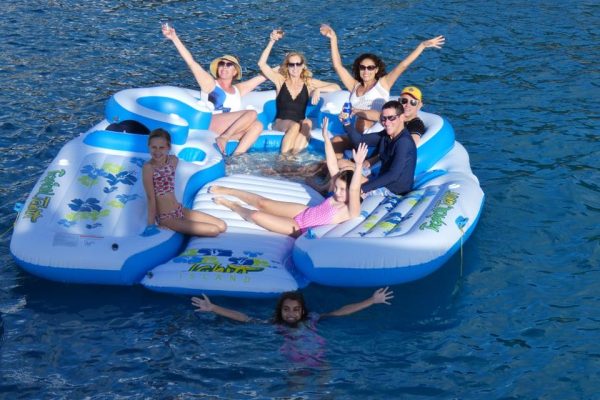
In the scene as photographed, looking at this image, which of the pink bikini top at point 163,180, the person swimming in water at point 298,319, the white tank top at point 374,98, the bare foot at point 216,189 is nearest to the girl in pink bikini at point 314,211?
the bare foot at point 216,189

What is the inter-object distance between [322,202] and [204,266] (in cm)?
139

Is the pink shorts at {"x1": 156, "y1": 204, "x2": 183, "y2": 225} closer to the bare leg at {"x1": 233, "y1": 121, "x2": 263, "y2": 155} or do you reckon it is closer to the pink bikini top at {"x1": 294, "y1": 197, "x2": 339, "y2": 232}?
the pink bikini top at {"x1": 294, "y1": 197, "x2": 339, "y2": 232}

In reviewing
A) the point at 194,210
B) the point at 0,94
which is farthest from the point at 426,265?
the point at 0,94

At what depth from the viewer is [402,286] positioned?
681 cm

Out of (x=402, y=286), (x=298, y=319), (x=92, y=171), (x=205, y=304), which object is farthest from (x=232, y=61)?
(x=298, y=319)

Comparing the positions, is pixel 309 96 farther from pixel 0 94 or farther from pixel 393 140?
pixel 0 94

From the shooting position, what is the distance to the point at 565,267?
7086mm

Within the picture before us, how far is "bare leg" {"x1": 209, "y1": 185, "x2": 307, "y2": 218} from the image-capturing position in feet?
24.4

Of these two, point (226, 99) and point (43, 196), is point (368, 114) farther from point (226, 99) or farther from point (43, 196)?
point (43, 196)

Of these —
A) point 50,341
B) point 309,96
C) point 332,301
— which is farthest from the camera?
point 309,96

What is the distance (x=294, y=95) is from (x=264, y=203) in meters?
2.11

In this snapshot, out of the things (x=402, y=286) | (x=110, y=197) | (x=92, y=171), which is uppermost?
(x=92, y=171)

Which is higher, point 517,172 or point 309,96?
point 309,96

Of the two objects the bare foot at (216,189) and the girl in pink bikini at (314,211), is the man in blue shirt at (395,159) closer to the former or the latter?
the girl in pink bikini at (314,211)
